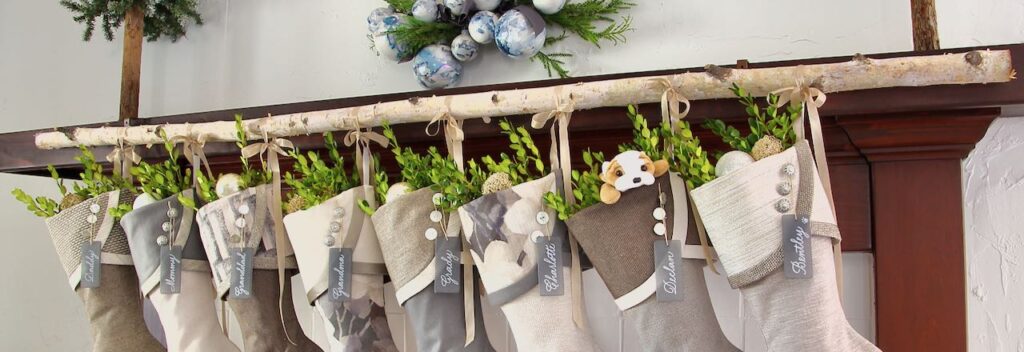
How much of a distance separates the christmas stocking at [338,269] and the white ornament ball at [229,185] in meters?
0.14

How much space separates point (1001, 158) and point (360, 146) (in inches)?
40.9

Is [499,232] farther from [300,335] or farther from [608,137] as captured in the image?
[300,335]

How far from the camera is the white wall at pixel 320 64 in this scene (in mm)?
1184

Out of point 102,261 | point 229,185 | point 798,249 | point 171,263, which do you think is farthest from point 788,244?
point 102,261

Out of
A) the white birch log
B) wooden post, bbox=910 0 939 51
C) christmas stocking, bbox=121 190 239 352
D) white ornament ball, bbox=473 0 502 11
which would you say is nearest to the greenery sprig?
the white birch log

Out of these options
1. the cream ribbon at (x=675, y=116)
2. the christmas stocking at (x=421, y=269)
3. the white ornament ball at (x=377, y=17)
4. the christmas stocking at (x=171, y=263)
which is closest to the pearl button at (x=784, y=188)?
the cream ribbon at (x=675, y=116)

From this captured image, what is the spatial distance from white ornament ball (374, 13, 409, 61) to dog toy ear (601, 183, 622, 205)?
564mm

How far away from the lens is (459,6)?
1.37 m

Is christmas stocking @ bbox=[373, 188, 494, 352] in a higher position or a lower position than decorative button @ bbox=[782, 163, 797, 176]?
lower

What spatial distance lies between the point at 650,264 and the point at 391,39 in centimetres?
67

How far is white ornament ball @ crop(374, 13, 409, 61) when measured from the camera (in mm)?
1437

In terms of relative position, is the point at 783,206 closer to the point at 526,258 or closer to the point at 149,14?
the point at 526,258

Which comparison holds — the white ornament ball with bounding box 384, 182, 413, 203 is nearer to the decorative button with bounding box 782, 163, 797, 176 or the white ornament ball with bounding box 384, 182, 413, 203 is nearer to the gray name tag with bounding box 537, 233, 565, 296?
the gray name tag with bounding box 537, 233, 565, 296

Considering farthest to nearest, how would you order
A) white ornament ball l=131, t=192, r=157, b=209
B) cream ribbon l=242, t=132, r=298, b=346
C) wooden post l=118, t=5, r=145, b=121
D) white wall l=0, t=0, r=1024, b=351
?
wooden post l=118, t=5, r=145, b=121
white ornament ball l=131, t=192, r=157, b=209
cream ribbon l=242, t=132, r=298, b=346
white wall l=0, t=0, r=1024, b=351
